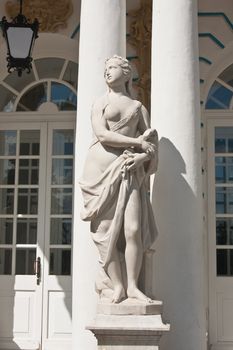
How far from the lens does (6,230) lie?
9.25 metres

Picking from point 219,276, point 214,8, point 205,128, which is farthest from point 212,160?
point 214,8

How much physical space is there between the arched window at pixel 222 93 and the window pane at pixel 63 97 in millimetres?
1953

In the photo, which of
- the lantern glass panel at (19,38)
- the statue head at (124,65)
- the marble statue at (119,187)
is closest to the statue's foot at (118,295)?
the marble statue at (119,187)

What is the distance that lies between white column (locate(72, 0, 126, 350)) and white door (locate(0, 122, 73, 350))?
9.64 feet

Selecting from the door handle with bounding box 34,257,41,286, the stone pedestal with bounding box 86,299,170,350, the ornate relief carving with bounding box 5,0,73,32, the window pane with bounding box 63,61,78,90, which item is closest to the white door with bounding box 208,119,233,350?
the window pane with bounding box 63,61,78,90

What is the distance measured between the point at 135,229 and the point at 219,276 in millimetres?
3950

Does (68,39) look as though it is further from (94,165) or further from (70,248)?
(94,165)

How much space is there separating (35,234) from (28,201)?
1.61 feet

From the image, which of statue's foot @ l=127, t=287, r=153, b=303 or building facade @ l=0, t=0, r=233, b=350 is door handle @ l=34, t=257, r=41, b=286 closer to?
building facade @ l=0, t=0, r=233, b=350

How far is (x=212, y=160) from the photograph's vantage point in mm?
9016

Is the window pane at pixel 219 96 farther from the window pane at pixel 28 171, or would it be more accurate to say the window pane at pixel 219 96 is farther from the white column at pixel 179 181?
the white column at pixel 179 181

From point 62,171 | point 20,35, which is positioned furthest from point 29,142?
point 20,35

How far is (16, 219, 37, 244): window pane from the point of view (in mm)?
9141

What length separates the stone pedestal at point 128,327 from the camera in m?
5.03
